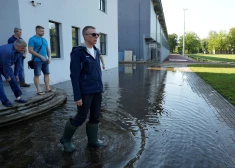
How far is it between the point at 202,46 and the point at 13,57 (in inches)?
5172

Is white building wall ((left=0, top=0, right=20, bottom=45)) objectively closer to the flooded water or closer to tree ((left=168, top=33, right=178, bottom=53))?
the flooded water

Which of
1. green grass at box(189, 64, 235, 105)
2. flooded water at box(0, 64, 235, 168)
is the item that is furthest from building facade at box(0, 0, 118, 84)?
green grass at box(189, 64, 235, 105)

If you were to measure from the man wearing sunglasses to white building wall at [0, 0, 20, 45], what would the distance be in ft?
17.6

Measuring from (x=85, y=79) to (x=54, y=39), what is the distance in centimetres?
759

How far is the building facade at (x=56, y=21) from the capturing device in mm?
7594

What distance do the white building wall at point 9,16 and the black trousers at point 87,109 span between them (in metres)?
5.50

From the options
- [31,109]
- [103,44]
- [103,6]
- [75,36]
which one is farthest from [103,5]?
[31,109]

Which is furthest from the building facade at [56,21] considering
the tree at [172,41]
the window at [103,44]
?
the tree at [172,41]

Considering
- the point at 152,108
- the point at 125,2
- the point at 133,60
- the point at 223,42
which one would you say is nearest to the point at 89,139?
the point at 152,108

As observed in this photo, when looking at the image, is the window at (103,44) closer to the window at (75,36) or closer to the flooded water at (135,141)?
the window at (75,36)

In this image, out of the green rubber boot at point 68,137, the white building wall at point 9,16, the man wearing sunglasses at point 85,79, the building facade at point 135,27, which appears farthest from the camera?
the building facade at point 135,27

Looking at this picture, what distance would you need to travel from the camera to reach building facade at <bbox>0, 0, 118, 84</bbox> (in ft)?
24.9

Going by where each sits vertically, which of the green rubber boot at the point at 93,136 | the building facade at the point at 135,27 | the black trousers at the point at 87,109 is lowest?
the green rubber boot at the point at 93,136

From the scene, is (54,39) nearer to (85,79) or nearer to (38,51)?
(38,51)
